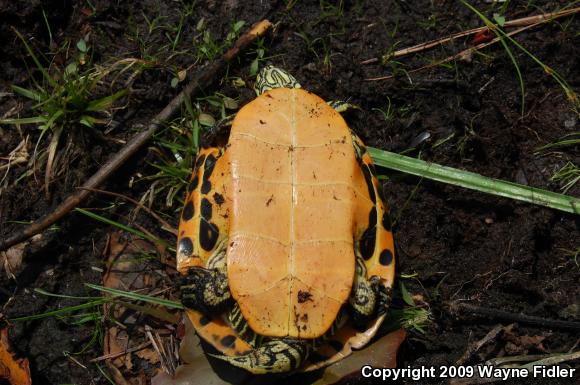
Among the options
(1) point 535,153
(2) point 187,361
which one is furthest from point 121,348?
(1) point 535,153

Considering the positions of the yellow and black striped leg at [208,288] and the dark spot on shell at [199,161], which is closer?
the yellow and black striped leg at [208,288]

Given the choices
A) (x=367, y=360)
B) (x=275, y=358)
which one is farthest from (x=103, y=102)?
(x=367, y=360)

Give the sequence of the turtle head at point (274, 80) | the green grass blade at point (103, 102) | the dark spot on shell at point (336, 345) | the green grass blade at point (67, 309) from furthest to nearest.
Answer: the green grass blade at point (103, 102) < the turtle head at point (274, 80) < the green grass blade at point (67, 309) < the dark spot on shell at point (336, 345)

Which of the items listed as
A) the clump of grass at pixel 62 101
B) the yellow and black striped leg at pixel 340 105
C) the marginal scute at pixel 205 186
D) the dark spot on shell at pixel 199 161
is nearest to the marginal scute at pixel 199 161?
the dark spot on shell at pixel 199 161

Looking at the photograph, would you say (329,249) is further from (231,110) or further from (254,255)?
(231,110)

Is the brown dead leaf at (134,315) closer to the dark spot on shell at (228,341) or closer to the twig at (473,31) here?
the dark spot on shell at (228,341)

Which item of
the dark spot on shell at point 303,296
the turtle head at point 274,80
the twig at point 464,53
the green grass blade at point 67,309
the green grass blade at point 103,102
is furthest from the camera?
the twig at point 464,53

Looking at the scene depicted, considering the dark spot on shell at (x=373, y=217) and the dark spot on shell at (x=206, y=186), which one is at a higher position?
the dark spot on shell at (x=206, y=186)
